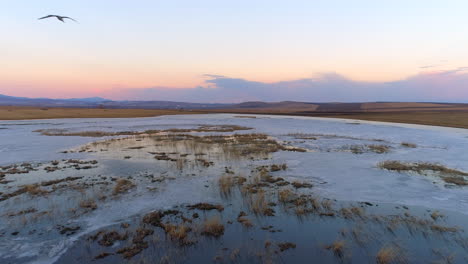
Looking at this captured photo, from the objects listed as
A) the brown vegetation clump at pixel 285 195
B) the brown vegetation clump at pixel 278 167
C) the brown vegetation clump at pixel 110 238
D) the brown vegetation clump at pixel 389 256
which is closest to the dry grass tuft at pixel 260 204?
the brown vegetation clump at pixel 285 195

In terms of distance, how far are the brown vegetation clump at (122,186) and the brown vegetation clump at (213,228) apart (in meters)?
5.33

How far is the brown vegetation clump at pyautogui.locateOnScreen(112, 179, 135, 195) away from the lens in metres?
11.4

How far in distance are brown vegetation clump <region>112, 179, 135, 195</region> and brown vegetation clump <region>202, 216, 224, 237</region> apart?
5334 millimetres

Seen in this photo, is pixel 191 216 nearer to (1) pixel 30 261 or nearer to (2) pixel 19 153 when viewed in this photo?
(1) pixel 30 261

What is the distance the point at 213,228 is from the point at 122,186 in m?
6.38

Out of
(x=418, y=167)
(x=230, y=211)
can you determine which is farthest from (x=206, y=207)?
(x=418, y=167)

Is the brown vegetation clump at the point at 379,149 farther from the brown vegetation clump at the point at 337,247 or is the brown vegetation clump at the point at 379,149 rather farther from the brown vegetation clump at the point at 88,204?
the brown vegetation clump at the point at 88,204

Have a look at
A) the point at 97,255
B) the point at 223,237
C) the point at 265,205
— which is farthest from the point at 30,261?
the point at 265,205

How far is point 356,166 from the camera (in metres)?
16.3

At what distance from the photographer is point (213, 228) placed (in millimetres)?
7988

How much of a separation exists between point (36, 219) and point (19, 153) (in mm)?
15231

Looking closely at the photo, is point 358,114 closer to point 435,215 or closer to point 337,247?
point 435,215

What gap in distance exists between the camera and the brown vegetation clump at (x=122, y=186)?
37.4ft

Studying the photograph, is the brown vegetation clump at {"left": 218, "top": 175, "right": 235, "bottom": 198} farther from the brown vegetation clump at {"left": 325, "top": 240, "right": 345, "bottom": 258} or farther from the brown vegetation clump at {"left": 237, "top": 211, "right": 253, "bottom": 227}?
the brown vegetation clump at {"left": 325, "top": 240, "right": 345, "bottom": 258}
